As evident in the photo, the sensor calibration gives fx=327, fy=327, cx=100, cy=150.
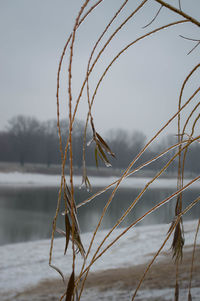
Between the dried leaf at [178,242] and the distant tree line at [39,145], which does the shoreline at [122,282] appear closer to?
the dried leaf at [178,242]

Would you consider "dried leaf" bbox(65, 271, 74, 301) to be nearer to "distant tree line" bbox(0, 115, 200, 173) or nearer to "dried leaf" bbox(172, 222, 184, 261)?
"dried leaf" bbox(172, 222, 184, 261)

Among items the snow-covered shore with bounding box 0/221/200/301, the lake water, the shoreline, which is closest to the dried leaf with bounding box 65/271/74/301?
the shoreline

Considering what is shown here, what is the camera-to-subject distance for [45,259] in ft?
21.2

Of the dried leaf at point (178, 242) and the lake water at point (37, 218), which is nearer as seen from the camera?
the dried leaf at point (178, 242)

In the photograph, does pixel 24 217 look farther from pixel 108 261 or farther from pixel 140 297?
pixel 140 297

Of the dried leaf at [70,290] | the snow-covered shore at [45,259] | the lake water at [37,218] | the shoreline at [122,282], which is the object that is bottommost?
the lake water at [37,218]

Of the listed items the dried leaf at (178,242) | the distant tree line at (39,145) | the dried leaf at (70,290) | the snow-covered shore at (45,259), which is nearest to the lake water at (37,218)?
the snow-covered shore at (45,259)

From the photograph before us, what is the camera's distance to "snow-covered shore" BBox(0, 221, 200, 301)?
507 cm

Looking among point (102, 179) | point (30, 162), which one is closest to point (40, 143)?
point (30, 162)

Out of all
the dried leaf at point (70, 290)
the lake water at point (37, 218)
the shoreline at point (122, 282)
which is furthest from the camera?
the lake water at point (37, 218)

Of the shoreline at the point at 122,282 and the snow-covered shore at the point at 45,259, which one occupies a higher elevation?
the shoreline at the point at 122,282

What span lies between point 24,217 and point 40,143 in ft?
115

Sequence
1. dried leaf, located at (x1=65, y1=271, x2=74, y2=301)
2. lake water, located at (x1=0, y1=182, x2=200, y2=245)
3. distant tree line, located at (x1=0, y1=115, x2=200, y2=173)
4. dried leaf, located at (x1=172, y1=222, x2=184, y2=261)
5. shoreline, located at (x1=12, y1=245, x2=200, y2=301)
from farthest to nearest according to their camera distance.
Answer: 1. distant tree line, located at (x1=0, y1=115, x2=200, y2=173)
2. lake water, located at (x1=0, y1=182, x2=200, y2=245)
3. shoreline, located at (x1=12, y1=245, x2=200, y2=301)
4. dried leaf, located at (x1=172, y1=222, x2=184, y2=261)
5. dried leaf, located at (x1=65, y1=271, x2=74, y2=301)

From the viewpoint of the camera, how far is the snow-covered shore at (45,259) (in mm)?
5074
